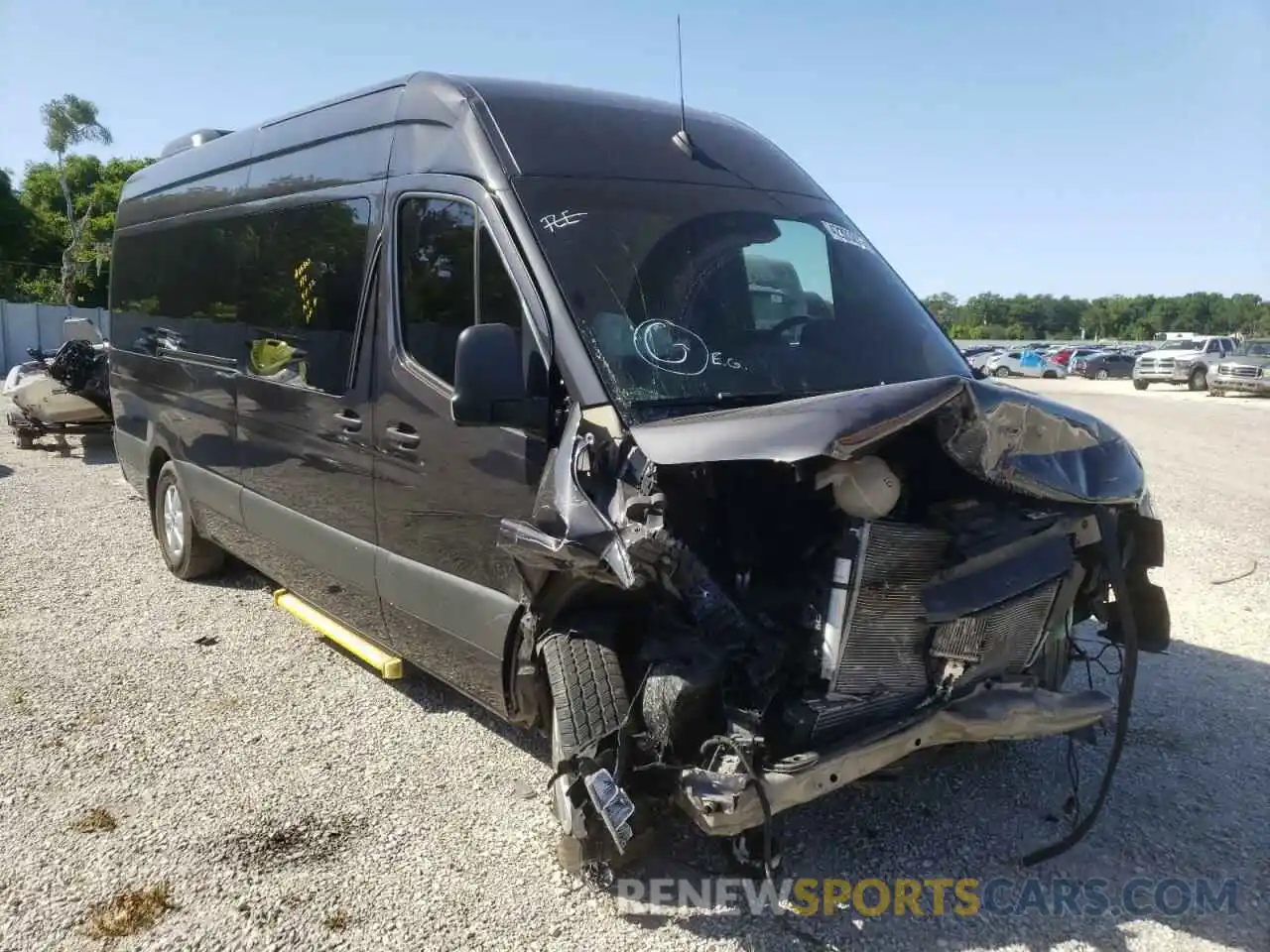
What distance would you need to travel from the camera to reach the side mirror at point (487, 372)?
10.9ft

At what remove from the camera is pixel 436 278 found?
13.6ft

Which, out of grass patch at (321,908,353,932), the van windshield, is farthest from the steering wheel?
grass patch at (321,908,353,932)

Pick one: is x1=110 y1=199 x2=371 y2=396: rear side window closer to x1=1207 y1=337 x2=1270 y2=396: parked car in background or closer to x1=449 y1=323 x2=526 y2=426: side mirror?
x1=449 y1=323 x2=526 y2=426: side mirror

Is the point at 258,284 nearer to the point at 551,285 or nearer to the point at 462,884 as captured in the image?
the point at 551,285

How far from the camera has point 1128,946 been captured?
10.4 ft

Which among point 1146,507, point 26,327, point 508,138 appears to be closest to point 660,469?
point 508,138

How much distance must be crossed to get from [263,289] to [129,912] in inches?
135

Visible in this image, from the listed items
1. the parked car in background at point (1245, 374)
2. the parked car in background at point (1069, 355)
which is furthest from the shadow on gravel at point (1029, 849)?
the parked car in background at point (1069, 355)

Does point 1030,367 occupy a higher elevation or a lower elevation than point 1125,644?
lower

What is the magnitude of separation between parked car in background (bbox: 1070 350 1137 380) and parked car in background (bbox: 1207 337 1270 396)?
48.6 ft

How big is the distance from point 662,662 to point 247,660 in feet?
10.8

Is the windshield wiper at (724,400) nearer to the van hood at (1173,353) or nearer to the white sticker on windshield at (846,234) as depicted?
the white sticker on windshield at (846,234)

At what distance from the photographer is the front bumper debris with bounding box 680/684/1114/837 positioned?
2904mm

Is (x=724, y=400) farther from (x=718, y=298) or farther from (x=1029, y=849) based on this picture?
(x=1029, y=849)
